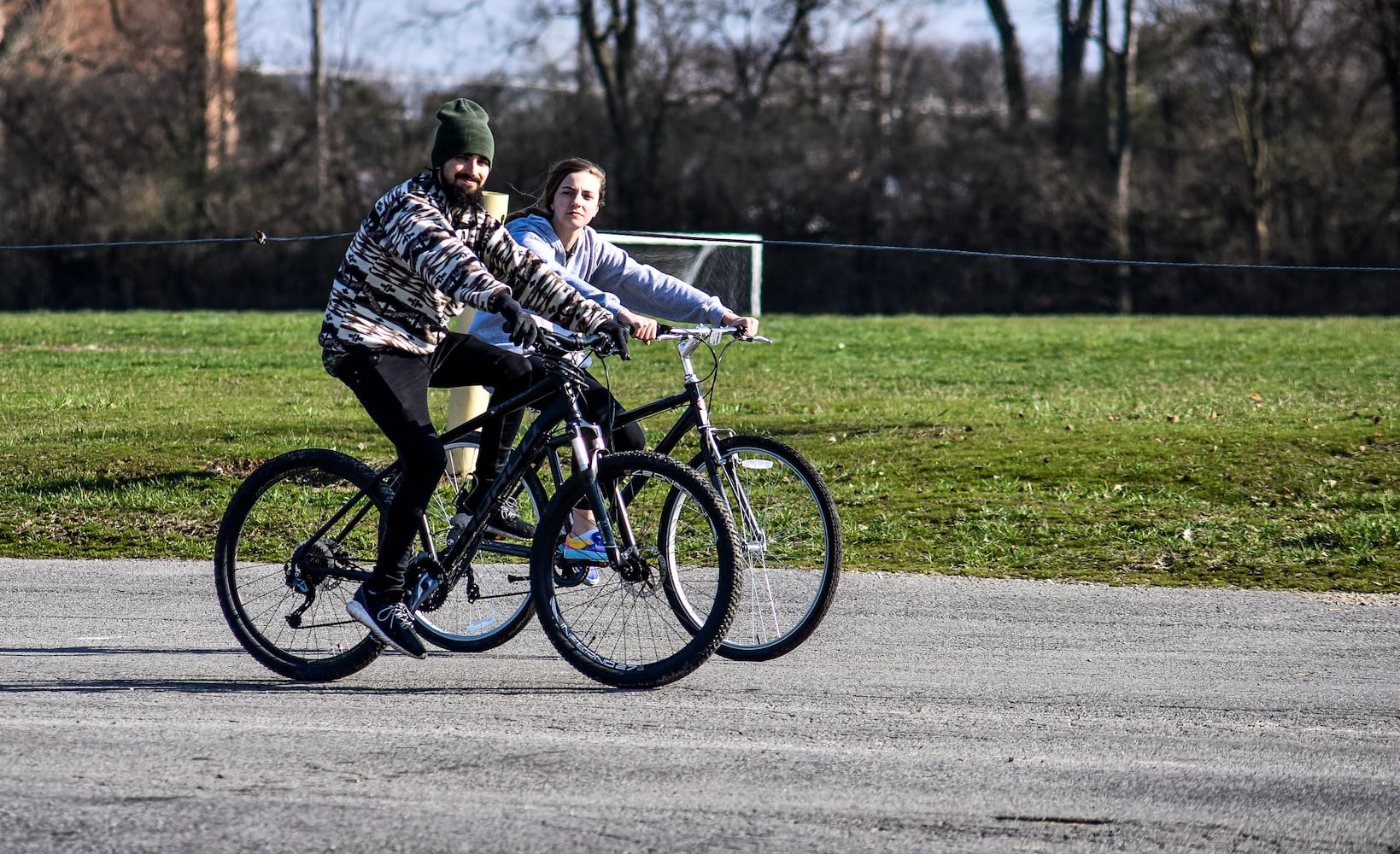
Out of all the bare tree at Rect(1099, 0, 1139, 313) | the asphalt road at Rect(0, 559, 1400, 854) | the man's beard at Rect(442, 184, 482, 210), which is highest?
the bare tree at Rect(1099, 0, 1139, 313)

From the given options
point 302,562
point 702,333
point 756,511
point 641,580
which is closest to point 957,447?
point 756,511

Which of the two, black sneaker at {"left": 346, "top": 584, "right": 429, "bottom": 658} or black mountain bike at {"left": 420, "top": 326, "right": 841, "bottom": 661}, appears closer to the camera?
black sneaker at {"left": 346, "top": 584, "right": 429, "bottom": 658}

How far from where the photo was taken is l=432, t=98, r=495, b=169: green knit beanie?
523 cm

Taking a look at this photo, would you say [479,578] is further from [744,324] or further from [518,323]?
[744,324]

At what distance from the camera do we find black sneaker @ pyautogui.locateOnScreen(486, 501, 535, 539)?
18.4ft

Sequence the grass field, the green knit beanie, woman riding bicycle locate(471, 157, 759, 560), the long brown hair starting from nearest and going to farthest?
the green knit beanie, woman riding bicycle locate(471, 157, 759, 560), the long brown hair, the grass field

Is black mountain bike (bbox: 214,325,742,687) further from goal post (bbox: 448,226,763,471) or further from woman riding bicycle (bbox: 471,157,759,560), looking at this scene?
goal post (bbox: 448,226,763,471)

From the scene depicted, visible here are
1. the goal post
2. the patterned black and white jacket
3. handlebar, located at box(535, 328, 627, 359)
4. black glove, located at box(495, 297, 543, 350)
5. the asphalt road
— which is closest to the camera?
the asphalt road

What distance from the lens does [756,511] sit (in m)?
5.68

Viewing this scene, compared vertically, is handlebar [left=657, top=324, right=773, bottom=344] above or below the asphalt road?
above

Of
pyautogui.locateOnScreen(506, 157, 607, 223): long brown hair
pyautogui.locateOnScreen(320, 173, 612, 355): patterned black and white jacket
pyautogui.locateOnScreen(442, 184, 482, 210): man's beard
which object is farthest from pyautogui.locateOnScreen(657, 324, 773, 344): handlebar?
pyautogui.locateOnScreen(506, 157, 607, 223): long brown hair

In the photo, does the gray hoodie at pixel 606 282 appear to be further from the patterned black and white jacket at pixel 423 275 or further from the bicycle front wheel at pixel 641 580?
the bicycle front wheel at pixel 641 580

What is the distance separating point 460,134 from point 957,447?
676cm

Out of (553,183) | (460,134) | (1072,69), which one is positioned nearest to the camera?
(460,134)
